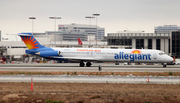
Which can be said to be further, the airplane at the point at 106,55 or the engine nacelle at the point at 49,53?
the engine nacelle at the point at 49,53

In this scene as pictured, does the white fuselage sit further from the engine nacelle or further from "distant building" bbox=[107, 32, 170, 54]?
"distant building" bbox=[107, 32, 170, 54]

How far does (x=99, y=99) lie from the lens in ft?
63.6

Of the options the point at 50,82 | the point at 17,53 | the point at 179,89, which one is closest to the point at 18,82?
the point at 50,82

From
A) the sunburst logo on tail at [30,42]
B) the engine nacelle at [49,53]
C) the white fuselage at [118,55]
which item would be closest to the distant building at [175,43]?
the white fuselage at [118,55]

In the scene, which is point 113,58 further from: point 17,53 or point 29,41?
point 17,53

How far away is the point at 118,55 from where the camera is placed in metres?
53.9

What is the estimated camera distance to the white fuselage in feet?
177

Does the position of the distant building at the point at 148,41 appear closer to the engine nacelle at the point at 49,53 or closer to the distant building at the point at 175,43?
the distant building at the point at 175,43

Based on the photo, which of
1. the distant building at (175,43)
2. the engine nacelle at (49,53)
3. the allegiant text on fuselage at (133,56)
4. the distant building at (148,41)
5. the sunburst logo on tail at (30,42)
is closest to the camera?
the allegiant text on fuselage at (133,56)

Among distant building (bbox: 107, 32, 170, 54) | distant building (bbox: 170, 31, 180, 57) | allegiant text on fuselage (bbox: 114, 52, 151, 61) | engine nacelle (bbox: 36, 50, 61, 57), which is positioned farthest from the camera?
distant building (bbox: 107, 32, 170, 54)

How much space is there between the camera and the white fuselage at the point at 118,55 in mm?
53938

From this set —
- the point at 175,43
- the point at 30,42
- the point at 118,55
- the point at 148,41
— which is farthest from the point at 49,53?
the point at 175,43

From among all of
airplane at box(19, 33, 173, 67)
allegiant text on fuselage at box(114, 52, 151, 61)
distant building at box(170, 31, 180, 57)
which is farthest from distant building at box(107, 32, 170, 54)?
allegiant text on fuselage at box(114, 52, 151, 61)

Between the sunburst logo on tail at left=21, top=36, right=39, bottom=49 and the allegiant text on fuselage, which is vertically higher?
the sunburst logo on tail at left=21, top=36, right=39, bottom=49
